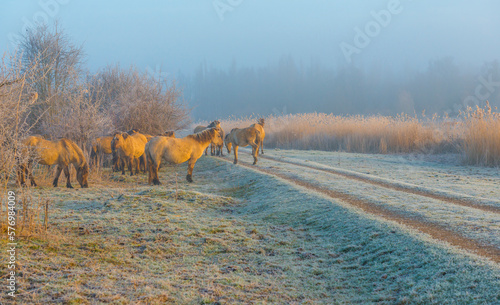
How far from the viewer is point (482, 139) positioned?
14.3m

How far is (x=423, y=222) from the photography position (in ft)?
19.9

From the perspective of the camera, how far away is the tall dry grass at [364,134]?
1953 centimetres

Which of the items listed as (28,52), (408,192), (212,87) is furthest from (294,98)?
(408,192)

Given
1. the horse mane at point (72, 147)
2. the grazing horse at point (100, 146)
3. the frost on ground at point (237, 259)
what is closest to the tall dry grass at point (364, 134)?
the grazing horse at point (100, 146)

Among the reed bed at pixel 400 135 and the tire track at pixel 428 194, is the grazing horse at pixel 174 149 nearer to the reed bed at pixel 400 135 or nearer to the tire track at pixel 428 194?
the tire track at pixel 428 194

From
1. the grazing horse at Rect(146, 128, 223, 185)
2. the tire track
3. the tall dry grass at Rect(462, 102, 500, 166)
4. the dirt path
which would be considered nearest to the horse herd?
the grazing horse at Rect(146, 128, 223, 185)

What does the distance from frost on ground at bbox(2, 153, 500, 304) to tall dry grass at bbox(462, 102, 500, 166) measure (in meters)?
9.52

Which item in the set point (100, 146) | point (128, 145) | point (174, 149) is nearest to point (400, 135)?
point (174, 149)

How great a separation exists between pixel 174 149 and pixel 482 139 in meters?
11.2

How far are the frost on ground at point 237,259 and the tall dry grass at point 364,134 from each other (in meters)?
14.0

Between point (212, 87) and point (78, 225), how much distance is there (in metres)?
125

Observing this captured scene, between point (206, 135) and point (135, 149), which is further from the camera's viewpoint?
point (135, 149)

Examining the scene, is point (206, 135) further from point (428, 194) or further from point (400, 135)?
point (400, 135)

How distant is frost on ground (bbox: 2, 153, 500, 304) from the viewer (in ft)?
12.0
